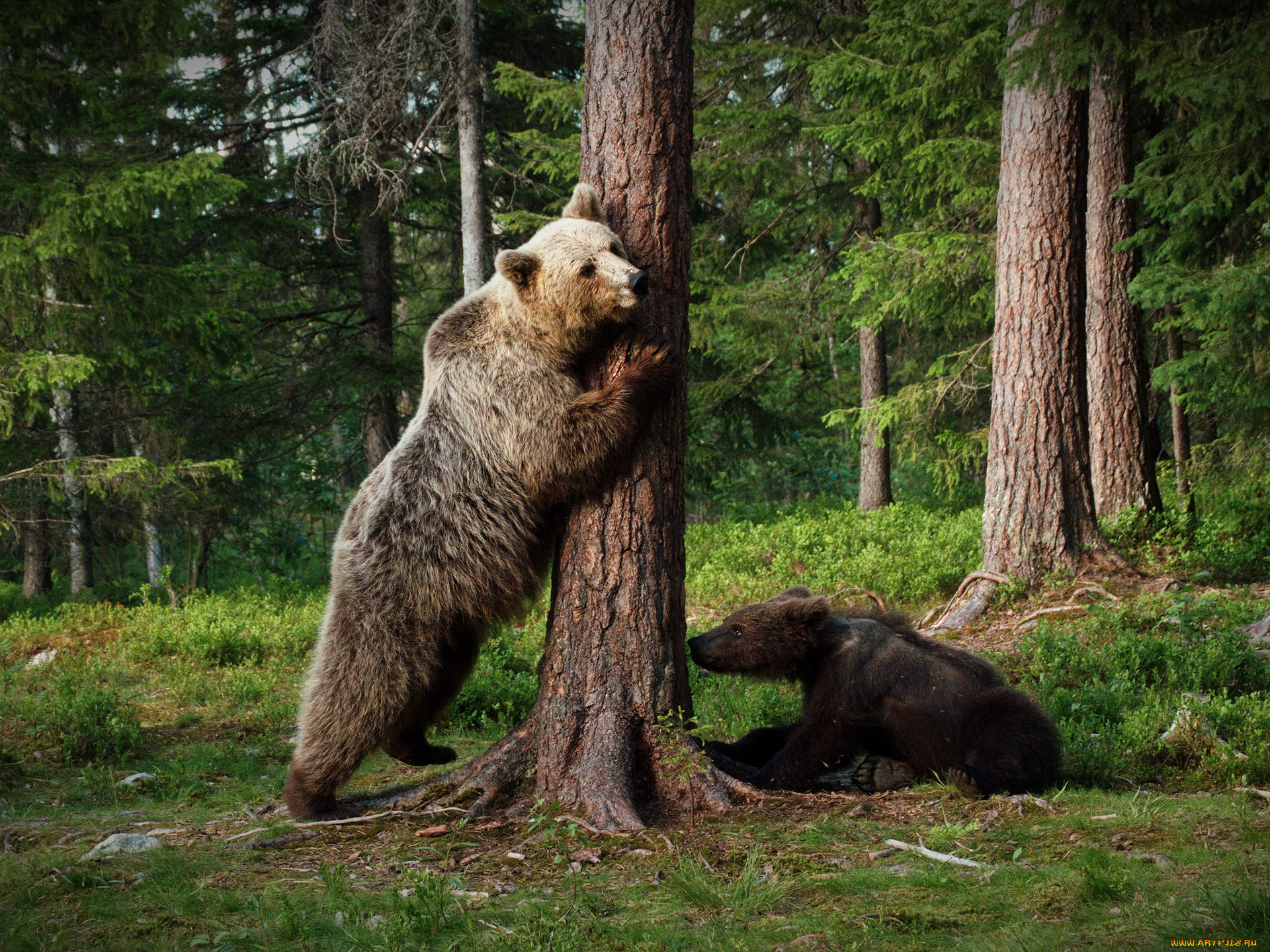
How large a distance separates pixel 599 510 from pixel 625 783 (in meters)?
1.21

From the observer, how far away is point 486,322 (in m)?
4.58

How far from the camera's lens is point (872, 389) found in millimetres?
15547

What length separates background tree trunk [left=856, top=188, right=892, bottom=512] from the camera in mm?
15422

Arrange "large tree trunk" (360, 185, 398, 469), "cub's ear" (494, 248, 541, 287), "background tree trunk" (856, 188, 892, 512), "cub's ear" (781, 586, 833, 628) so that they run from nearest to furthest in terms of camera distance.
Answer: "cub's ear" (494, 248, 541, 287) → "cub's ear" (781, 586, 833, 628) → "large tree trunk" (360, 185, 398, 469) → "background tree trunk" (856, 188, 892, 512)

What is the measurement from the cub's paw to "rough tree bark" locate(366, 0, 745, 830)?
0.98 m

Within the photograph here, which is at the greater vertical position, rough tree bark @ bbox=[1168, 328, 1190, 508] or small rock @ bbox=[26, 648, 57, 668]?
rough tree bark @ bbox=[1168, 328, 1190, 508]

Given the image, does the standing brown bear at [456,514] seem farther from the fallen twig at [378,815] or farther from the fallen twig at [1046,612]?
the fallen twig at [1046,612]

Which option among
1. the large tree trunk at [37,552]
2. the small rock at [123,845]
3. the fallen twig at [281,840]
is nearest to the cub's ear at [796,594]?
the fallen twig at [281,840]

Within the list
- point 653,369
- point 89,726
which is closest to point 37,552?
point 89,726

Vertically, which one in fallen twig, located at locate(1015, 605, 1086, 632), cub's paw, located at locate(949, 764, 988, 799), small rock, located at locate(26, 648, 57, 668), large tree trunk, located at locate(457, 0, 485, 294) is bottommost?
small rock, located at locate(26, 648, 57, 668)

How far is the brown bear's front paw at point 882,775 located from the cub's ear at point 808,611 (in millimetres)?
768

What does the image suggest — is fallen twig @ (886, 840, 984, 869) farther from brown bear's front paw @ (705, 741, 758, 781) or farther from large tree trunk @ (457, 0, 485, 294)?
large tree trunk @ (457, 0, 485, 294)

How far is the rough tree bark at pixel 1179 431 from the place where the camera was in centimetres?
1116

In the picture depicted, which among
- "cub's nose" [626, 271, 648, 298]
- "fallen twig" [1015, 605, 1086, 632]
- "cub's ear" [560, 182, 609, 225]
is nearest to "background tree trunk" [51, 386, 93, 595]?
"cub's ear" [560, 182, 609, 225]
